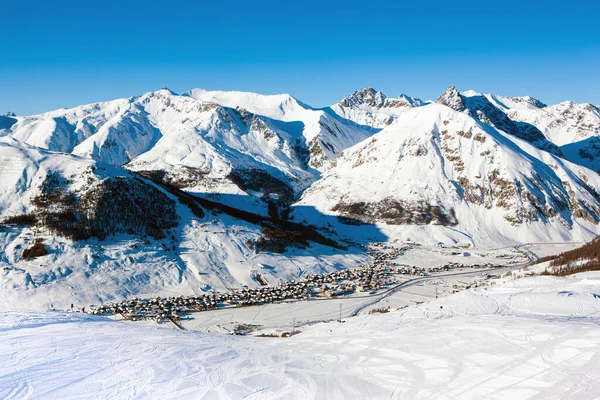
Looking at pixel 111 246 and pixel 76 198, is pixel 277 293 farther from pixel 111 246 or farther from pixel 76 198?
pixel 76 198

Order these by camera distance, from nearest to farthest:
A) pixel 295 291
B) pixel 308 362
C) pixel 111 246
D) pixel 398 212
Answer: pixel 308 362
pixel 295 291
pixel 111 246
pixel 398 212

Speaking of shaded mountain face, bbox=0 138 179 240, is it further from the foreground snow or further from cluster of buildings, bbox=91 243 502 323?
the foreground snow

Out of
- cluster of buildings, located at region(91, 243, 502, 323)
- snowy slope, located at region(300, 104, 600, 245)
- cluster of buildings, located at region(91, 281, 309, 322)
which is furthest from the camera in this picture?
snowy slope, located at region(300, 104, 600, 245)

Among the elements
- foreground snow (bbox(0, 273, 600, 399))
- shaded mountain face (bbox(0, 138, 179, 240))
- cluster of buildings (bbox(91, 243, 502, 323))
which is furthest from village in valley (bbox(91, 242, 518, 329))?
foreground snow (bbox(0, 273, 600, 399))

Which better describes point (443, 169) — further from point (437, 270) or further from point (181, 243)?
point (181, 243)

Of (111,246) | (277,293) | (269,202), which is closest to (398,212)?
(269,202)

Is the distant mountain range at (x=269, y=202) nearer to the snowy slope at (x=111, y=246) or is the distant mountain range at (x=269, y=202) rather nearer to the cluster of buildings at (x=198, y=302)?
the snowy slope at (x=111, y=246)

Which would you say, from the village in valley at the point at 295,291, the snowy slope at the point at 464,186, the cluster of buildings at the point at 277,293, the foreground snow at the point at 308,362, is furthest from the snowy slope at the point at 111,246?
the snowy slope at the point at 464,186
